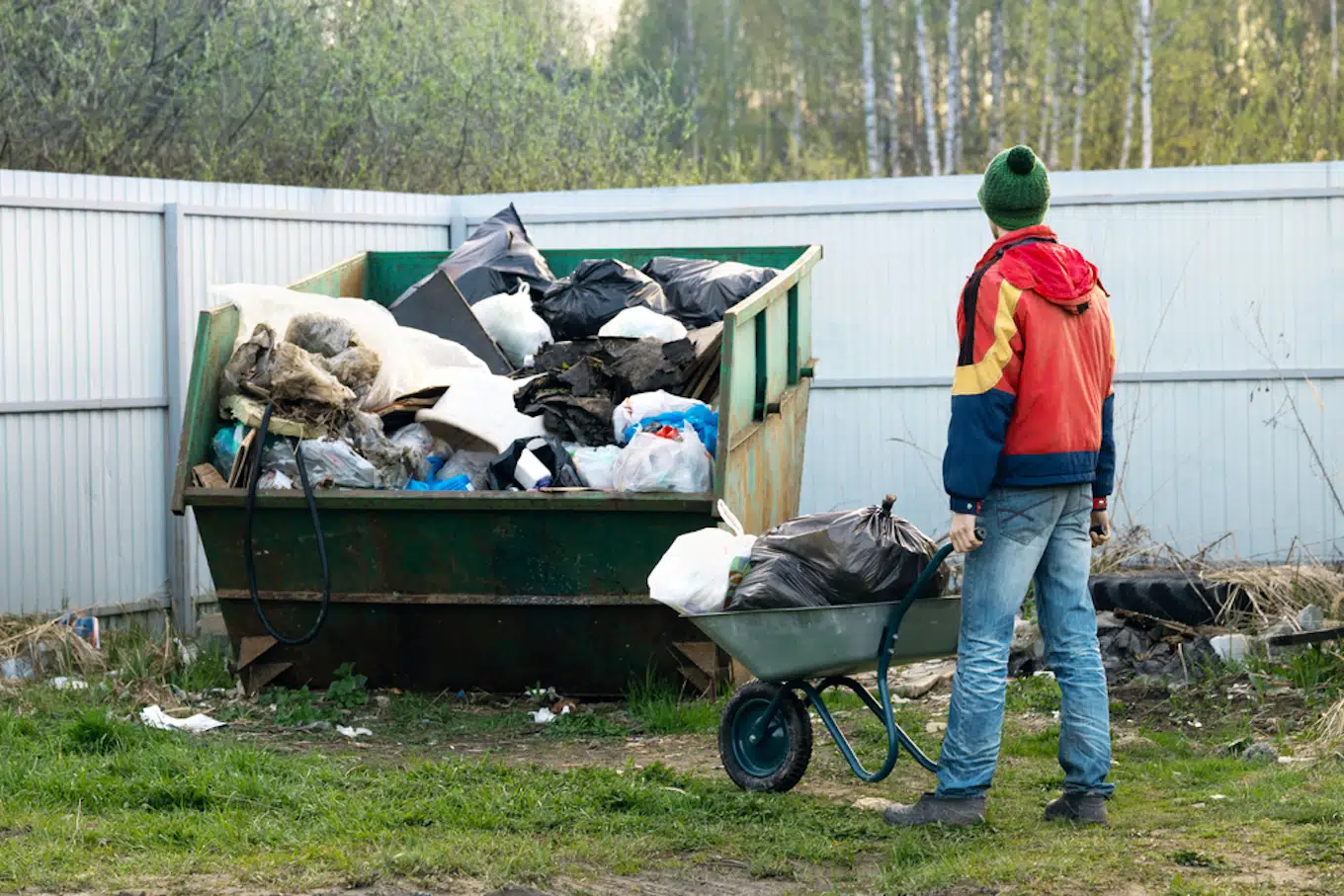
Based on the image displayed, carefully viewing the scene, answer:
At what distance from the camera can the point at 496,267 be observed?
8.04 meters

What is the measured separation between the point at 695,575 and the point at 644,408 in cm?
169

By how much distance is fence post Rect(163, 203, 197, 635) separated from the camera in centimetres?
812

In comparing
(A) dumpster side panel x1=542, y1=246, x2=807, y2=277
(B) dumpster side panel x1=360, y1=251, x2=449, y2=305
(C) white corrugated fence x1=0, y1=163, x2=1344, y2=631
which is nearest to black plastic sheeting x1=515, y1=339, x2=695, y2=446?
(A) dumpster side panel x1=542, y1=246, x2=807, y2=277

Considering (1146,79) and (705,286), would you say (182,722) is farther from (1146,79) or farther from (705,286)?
(1146,79)

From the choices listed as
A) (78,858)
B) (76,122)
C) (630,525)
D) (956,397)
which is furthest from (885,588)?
(76,122)

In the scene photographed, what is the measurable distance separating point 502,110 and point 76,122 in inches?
194

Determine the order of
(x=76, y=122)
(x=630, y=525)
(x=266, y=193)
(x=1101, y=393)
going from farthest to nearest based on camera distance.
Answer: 1. (x=76, y=122)
2. (x=266, y=193)
3. (x=630, y=525)
4. (x=1101, y=393)

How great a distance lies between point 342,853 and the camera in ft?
13.7

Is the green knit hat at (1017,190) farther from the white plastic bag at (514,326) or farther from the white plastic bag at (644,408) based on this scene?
the white plastic bag at (514,326)

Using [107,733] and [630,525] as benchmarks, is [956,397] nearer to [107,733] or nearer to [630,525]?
[630,525]

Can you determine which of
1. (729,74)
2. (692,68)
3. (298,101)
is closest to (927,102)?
(729,74)

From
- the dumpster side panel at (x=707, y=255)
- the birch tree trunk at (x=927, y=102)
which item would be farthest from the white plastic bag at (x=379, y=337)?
the birch tree trunk at (x=927, y=102)

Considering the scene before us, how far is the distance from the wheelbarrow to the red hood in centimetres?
80

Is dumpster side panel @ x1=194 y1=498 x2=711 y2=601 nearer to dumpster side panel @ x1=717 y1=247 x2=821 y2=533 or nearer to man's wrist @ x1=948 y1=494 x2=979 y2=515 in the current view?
dumpster side panel @ x1=717 y1=247 x2=821 y2=533
